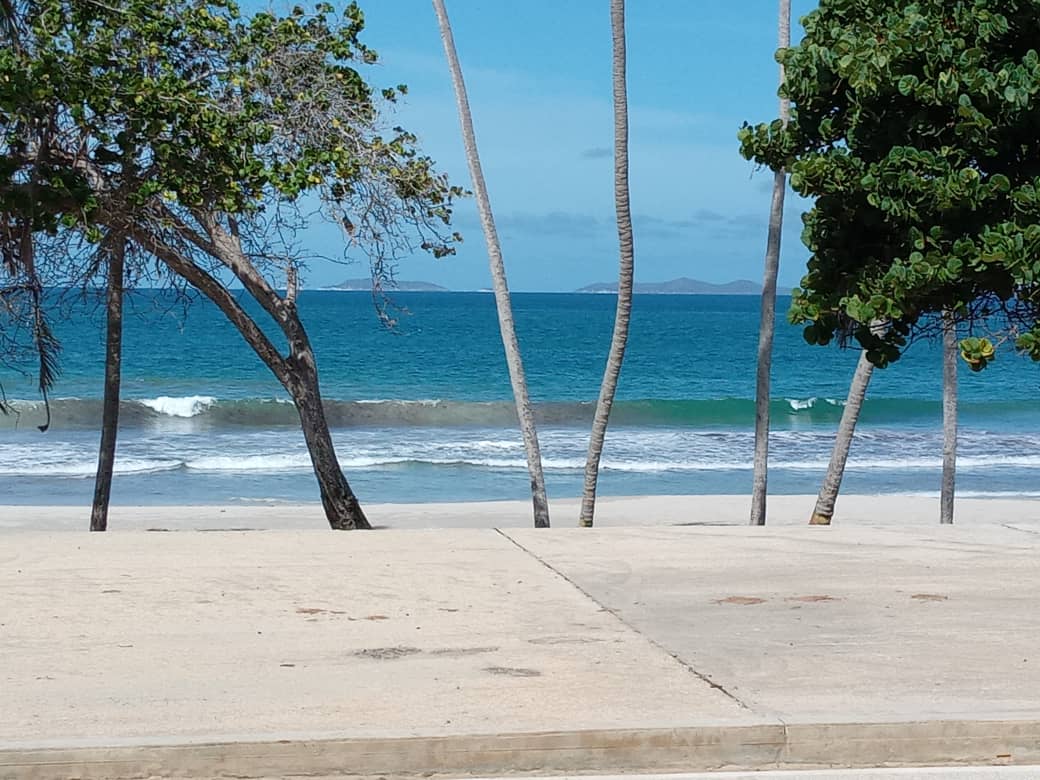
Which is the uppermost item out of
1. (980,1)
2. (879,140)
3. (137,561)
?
(980,1)

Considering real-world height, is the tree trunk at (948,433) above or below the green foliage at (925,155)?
below

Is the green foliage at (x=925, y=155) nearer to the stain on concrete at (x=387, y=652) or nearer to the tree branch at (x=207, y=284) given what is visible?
the stain on concrete at (x=387, y=652)

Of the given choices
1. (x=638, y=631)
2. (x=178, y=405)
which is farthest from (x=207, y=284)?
(x=178, y=405)

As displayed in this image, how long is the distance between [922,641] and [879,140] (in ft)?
8.25

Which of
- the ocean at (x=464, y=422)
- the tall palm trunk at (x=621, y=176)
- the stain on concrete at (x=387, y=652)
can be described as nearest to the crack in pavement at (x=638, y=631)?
the stain on concrete at (x=387, y=652)

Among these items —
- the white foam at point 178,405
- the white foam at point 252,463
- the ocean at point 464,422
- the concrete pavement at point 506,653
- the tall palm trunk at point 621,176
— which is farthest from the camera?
the white foam at point 178,405

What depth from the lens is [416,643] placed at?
7215 millimetres

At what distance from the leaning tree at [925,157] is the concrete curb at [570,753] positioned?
1.67 metres

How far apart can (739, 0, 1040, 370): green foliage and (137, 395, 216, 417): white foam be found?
3494 cm

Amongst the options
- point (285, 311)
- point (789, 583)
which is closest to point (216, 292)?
point (285, 311)

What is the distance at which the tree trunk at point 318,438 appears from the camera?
44.5 feet

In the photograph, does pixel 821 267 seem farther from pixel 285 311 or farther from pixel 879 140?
pixel 285 311

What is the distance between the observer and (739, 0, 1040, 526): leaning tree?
6270mm

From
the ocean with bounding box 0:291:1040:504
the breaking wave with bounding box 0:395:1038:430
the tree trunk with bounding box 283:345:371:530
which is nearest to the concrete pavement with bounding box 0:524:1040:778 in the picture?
the ocean with bounding box 0:291:1040:504
